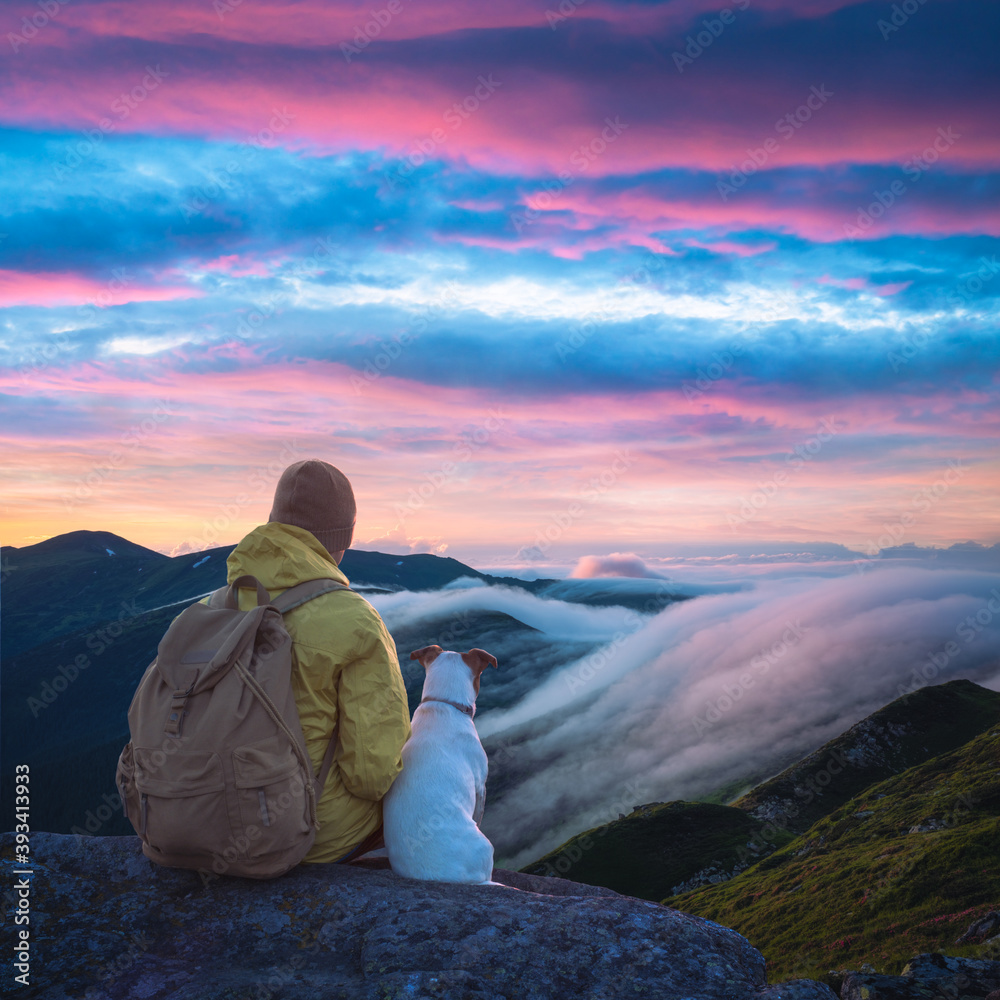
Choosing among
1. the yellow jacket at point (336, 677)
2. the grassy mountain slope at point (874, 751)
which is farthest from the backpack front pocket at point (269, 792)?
the grassy mountain slope at point (874, 751)

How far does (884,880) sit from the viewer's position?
109 ft

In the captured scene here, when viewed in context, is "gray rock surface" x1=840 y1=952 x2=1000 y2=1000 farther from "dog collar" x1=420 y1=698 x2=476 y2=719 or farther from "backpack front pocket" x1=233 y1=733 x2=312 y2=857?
"backpack front pocket" x1=233 y1=733 x2=312 y2=857

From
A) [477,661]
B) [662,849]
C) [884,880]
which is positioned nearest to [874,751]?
[662,849]

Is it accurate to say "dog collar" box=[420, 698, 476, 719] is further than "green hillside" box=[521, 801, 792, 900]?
No

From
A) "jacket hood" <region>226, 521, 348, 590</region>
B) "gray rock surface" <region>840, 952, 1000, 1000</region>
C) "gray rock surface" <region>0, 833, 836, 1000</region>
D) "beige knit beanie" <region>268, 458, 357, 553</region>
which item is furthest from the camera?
"beige knit beanie" <region>268, 458, 357, 553</region>

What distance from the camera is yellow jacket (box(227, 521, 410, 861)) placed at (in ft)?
16.1

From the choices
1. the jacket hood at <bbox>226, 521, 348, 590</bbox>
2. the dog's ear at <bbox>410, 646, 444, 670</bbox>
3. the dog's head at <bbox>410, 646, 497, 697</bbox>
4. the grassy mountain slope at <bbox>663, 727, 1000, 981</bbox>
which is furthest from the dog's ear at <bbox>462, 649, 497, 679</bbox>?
the grassy mountain slope at <bbox>663, 727, 1000, 981</bbox>

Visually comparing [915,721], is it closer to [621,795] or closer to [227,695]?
[621,795]

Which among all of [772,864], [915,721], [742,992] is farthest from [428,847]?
[915,721]

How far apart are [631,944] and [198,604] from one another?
3734 millimetres

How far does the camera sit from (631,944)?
170 inches

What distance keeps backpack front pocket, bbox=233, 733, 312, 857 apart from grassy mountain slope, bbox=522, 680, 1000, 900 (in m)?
74.5

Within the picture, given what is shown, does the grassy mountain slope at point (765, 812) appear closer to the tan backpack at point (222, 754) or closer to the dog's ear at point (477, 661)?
the dog's ear at point (477, 661)

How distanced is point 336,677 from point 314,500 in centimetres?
159
